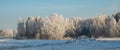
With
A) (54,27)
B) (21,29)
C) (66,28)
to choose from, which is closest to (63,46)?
(54,27)

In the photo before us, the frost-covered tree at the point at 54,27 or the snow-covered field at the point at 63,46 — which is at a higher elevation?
the frost-covered tree at the point at 54,27

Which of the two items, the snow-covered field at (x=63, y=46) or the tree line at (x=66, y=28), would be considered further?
the tree line at (x=66, y=28)

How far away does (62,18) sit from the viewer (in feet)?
398

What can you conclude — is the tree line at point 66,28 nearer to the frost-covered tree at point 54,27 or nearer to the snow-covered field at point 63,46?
the frost-covered tree at point 54,27

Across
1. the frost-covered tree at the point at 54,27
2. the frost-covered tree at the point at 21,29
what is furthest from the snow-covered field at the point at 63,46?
the frost-covered tree at the point at 21,29

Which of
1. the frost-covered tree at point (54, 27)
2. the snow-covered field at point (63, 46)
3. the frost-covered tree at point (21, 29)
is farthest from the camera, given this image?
the frost-covered tree at point (21, 29)

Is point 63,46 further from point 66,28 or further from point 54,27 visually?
point 66,28

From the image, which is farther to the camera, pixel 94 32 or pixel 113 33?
pixel 94 32

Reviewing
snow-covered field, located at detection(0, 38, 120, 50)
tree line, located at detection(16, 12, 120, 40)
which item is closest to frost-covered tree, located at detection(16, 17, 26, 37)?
tree line, located at detection(16, 12, 120, 40)

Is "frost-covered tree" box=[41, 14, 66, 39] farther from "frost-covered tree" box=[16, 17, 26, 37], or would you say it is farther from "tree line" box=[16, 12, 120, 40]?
"frost-covered tree" box=[16, 17, 26, 37]

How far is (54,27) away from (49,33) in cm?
357

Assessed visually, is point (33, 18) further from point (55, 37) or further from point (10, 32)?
point (10, 32)

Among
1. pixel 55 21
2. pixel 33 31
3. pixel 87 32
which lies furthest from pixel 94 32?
pixel 33 31

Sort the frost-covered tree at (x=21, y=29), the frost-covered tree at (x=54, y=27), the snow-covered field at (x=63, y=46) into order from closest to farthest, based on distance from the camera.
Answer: the snow-covered field at (x=63, y=46) → the frost-covered tree at (x=54, y=27) → the frost-covered tree at (x=21, y=29)
